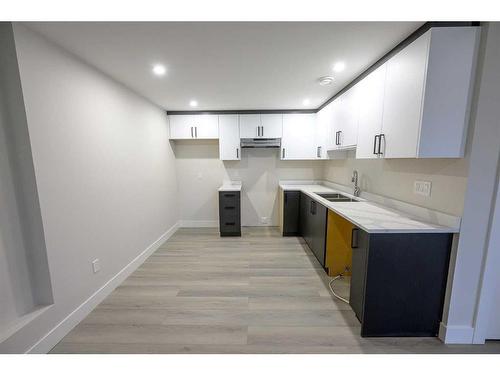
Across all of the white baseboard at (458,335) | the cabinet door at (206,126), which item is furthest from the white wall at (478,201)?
the cabinet door at (206,126)

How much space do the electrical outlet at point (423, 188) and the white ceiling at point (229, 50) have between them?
1198 mm

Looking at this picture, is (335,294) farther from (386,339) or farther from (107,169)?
(107,169)

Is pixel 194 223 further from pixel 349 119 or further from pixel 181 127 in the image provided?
pixel 349 119

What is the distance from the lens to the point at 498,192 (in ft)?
4.52

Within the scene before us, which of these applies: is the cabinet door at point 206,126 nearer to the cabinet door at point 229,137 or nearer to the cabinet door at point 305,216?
the cabinet door at point 229,137

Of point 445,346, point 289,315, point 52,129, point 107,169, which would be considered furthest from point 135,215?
point 445,346

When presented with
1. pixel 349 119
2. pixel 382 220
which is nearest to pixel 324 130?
pixel 349 119

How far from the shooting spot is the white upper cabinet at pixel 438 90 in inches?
52.9

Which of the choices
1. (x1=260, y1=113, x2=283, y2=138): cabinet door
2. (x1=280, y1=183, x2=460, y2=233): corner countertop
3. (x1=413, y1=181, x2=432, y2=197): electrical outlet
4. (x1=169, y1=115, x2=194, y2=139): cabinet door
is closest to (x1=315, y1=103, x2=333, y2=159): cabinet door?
(x1=260, y1=113, x2=283, y2=138): cabinet door

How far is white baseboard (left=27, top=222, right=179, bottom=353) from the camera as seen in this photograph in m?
1.51

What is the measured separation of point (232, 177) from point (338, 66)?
2842mm

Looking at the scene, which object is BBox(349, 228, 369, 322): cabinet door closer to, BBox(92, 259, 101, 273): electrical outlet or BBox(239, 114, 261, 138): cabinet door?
BBox(92, 259, 101, 273): electrical outlet

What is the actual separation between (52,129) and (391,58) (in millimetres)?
2852

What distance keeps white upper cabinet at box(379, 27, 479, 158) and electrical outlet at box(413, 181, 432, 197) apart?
14.9 inches
